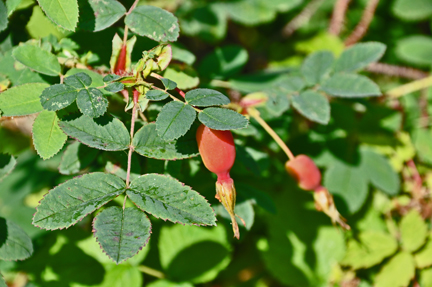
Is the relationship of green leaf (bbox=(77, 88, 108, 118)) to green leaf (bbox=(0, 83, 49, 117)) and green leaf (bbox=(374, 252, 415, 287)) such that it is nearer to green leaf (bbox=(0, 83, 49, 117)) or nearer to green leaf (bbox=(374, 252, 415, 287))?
green leaf (bbox=(0, 83, 49, 117))

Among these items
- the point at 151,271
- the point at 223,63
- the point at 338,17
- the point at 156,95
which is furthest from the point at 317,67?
the point at 151,271

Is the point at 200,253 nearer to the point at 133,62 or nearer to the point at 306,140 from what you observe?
the point at 306,140

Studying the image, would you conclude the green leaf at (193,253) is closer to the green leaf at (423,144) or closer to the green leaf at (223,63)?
the green leaf at (223,63)

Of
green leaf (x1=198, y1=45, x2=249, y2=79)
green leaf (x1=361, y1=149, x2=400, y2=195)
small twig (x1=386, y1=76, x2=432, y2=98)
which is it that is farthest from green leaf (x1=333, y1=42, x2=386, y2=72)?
small twig (x1=386, y1=76, x2=432, y2=98)

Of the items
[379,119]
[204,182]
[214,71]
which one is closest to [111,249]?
[204,182]

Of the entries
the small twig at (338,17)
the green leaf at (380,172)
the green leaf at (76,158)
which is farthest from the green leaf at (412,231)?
the green leaf at (76,158)
